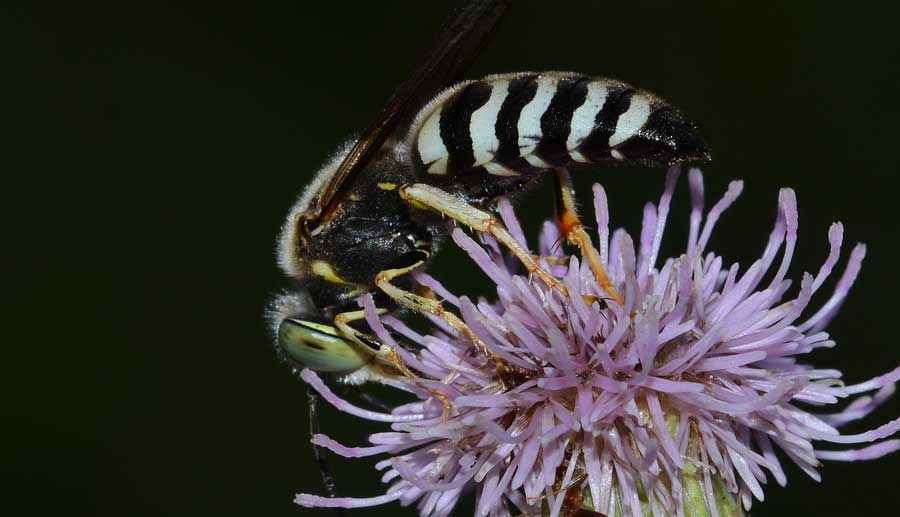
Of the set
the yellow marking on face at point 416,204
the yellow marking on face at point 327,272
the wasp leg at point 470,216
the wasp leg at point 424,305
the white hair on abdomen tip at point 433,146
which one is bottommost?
the yellow marking on face at point 327,272

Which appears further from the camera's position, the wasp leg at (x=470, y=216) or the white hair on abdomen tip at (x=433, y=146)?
the white hair on abdomen tip at (x=433, y=146)

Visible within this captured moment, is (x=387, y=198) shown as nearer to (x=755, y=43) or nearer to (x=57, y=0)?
(x=755, y=43)

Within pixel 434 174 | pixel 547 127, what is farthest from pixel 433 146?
pixel 547 127

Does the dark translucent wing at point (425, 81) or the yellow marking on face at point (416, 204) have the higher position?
the dark translucent wing at point (425, 81)

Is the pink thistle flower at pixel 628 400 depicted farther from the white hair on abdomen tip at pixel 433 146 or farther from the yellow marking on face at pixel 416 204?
the white hair on abdomen tip at pixel 433 146

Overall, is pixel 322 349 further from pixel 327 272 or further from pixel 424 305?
pixel 424 305

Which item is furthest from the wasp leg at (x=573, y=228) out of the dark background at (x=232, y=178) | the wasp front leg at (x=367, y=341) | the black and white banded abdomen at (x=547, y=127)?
the dark background at (x=232, y=178)

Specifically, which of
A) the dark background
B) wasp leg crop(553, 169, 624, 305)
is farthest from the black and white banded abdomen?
the dark background

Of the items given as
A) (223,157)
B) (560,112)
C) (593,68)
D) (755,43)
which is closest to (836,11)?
(755,43)
